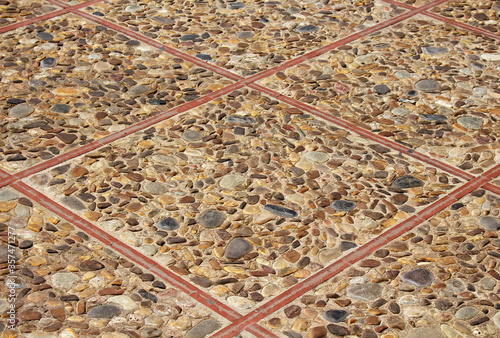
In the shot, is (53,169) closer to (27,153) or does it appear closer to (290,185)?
(27,153)

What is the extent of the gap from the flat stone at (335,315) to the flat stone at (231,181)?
892mm

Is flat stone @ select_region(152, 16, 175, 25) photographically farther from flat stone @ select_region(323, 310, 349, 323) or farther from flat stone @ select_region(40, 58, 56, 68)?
flat stone @ select_region(323, 310, 349, 323)

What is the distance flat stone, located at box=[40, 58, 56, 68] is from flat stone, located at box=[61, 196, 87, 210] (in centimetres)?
137

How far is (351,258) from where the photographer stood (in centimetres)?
306

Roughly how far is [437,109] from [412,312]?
64.3 inches

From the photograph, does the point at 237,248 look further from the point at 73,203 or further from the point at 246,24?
Answer: the point at 246,24

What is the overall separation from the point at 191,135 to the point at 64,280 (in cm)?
119

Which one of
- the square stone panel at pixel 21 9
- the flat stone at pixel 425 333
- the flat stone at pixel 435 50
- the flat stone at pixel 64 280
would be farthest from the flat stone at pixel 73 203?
the flat stone at pixel 435 50

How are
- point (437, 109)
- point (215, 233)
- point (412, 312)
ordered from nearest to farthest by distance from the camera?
1. point (412, 312)
2. point (215, 233)
3. point (437, 109)

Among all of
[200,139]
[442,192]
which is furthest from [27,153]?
[442,192]

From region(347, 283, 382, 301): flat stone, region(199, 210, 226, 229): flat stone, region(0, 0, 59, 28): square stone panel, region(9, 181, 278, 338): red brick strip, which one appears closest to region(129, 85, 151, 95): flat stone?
region(9, 181, 278, 338): red brick strip

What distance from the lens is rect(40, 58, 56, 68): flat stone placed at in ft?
14.6

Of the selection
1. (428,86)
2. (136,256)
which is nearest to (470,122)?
(428,86)

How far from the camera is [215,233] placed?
10.4ft
